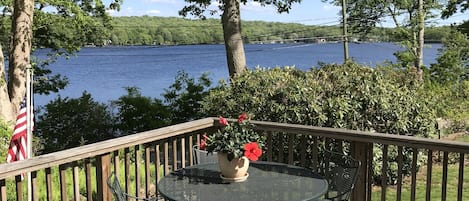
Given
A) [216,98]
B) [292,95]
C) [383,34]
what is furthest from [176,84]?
[383,34]

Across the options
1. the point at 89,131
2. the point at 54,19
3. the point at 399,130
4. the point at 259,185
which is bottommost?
the point at 89,131

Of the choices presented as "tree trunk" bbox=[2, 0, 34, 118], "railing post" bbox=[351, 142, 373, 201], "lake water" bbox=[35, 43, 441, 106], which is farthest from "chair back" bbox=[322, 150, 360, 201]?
"lake water" bbox=[35, 43, 441, 106]

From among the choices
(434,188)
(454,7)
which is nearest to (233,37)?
(434,188)

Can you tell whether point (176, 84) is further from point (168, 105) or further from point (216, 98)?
point (216, 98)

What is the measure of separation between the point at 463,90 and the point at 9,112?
11.0 meters

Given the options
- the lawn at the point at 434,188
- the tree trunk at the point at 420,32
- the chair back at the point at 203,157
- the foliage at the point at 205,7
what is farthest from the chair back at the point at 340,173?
the tree trunk at the point at 420,32

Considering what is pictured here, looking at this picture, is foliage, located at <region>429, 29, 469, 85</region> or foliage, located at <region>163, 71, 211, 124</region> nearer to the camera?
foliage, located at <region>163, 71, 211, 124</region>

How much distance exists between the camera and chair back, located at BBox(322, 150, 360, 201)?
316cm

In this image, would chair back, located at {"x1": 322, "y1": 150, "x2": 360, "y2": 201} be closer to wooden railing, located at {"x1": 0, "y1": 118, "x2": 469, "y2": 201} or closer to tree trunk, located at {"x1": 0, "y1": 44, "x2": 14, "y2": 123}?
wooden railing, located at {"x1": 0, "y1": 118, "x2": 469, "y2": 201}

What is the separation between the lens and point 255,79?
19.2ft

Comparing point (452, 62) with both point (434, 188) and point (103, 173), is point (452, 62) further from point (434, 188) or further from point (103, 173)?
point (103, 173)

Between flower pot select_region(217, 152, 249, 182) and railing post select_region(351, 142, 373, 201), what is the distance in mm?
1143

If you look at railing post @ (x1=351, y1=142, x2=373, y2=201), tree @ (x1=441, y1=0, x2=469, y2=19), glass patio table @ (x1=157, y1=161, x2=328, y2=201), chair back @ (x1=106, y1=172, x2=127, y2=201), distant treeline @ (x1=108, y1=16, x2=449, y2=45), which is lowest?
railing post @ (x1=351, y1=142, x2=373, y2=201)

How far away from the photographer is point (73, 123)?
10594 millimetres
